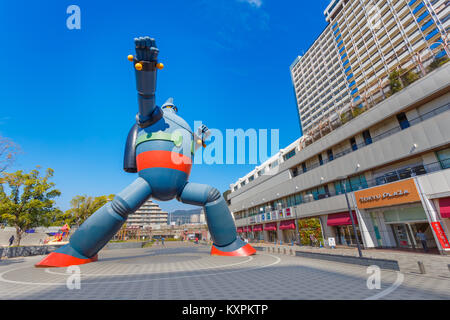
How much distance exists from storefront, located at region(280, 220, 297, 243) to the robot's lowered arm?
22683 millimetres

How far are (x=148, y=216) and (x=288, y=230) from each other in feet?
246

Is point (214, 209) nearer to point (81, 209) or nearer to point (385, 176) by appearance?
point (385, 176)

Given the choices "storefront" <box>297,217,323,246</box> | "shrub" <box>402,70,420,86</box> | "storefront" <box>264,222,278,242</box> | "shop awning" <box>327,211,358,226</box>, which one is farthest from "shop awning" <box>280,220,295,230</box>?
"shrub" <box>402,70,420,86</box>

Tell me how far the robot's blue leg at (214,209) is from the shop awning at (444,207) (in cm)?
1184

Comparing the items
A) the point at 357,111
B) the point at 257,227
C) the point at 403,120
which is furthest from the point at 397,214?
the point at 257,227

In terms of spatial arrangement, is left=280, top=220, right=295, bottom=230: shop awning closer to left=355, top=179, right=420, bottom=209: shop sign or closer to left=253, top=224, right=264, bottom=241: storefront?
left=253, top=224, right=264, bottom=241: storefront

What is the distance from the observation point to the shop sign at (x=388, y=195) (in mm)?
14188

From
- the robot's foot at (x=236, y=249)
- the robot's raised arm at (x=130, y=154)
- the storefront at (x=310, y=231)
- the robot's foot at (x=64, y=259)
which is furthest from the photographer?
the storefront at (x=310, y=231)

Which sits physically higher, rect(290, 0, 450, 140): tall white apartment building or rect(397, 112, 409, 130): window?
rect(290, 0, 450, 140): tall white apartment building

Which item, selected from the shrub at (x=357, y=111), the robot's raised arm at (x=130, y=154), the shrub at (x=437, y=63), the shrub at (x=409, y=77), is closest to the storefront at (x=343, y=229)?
the shrub at (x=357, y=111)

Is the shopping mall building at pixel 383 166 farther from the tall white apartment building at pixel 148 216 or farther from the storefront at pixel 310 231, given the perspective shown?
the tall white apartment building at pixel 148 216

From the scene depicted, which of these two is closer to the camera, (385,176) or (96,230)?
(96,230)

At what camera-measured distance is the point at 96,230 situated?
10289mm

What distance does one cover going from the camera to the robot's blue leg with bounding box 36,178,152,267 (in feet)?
33.8
